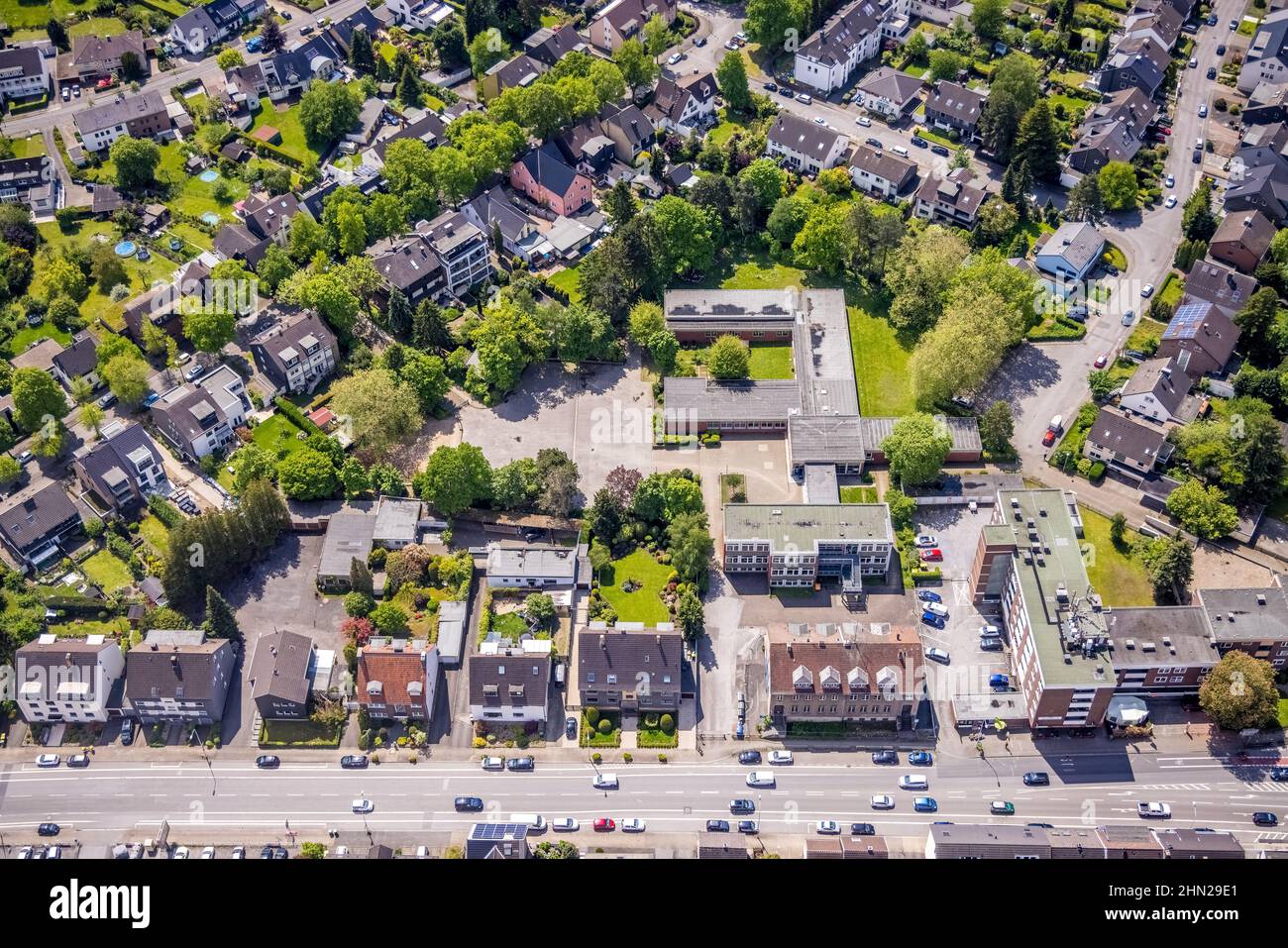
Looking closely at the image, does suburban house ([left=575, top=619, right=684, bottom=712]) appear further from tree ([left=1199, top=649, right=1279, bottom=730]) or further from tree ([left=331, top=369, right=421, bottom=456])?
tree ([left=1199, top=649, right=1279, bottom=730])

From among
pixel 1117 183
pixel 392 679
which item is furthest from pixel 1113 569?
pixel 392 679

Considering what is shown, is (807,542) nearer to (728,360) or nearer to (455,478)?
(728,360)

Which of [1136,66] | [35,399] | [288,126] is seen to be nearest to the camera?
[35,399]

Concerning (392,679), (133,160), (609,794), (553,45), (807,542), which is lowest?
(609,794)

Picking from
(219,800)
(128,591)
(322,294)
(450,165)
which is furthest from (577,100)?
(219,800)

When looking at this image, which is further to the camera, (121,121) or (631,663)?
(121,121)

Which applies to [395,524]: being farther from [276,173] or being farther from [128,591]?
[276,173]

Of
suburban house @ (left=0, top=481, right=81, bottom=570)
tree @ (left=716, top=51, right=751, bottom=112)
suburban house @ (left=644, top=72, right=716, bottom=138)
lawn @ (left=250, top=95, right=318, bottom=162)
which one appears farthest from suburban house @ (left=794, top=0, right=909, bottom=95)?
suburban house @ (left=0, top=481, right=81, bottom=570)
